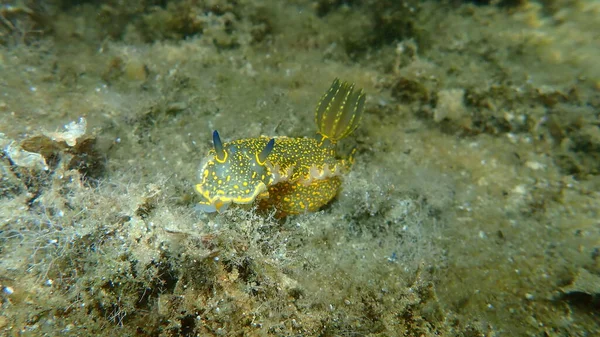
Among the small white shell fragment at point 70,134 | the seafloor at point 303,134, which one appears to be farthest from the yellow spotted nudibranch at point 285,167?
the small white shell fragment at point 70,134

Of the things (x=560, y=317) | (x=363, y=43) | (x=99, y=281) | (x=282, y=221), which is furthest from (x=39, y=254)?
(x=363, y=43)

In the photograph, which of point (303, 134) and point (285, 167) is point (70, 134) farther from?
point (303, 134)

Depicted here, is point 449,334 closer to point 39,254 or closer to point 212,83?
point 39,254

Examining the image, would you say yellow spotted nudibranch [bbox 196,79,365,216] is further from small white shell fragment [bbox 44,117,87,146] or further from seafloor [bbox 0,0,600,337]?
small white shell fragment [bbox 44,117,87,146]

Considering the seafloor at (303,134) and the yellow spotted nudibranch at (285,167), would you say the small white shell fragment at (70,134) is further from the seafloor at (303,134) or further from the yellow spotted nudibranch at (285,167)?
the yellow spotted nudibranch at (285,167)

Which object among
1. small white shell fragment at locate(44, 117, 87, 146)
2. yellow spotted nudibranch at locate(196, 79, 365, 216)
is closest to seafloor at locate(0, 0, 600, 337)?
small white shell fragment at locate(44, 117, 87, 146)

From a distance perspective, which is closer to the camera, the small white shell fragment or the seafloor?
the seafloor

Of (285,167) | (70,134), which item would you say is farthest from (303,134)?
(70,134)
